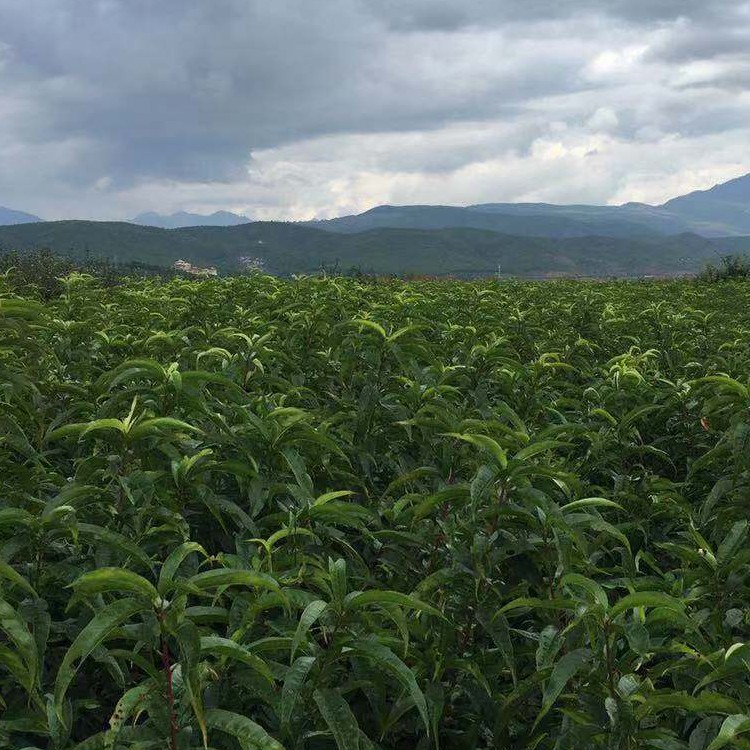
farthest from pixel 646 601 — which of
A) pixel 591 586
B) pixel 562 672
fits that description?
pixel 562 672

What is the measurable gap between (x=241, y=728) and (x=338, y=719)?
0.85ft

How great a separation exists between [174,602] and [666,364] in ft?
23.6

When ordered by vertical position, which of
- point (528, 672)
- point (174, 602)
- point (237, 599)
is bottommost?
point (528, 672)

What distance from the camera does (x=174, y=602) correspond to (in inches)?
68.2

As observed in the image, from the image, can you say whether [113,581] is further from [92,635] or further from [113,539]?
[113,539]

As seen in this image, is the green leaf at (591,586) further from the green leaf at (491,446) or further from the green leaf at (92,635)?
the green leaf at (92,635)

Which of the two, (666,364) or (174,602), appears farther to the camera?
(666,364)

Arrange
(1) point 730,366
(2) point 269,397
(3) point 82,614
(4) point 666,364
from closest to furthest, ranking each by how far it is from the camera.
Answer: (3) point 82,614 < (2) point 269,397 < (1) point 730,366 < (4) point 666,364

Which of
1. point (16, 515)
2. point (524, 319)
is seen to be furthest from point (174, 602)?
point (524, 319)

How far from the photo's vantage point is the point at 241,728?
1695 millimetres

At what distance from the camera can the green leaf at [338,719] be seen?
1768 mm

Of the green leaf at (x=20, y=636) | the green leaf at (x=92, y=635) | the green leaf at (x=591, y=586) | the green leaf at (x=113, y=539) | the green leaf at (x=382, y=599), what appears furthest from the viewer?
the green leaf at (x=113, y=539)

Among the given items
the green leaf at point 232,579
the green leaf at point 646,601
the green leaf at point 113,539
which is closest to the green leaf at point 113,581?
the green leaf at point 232,579

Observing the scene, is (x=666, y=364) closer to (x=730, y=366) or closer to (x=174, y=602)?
(x=730, y=366)
